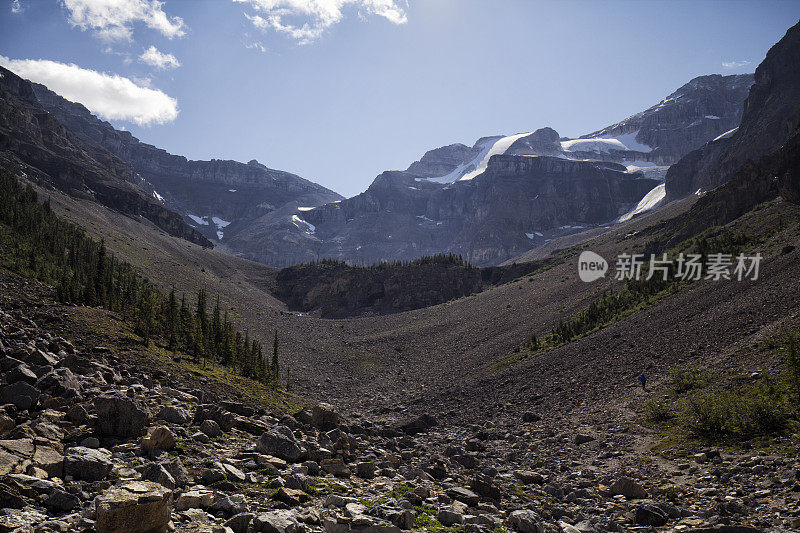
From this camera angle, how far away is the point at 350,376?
213 ft

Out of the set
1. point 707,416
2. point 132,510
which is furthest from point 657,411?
point 132,510

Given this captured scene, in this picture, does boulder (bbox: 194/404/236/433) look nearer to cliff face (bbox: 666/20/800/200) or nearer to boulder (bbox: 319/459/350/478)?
boulder (bbox: 319/459/350/478)

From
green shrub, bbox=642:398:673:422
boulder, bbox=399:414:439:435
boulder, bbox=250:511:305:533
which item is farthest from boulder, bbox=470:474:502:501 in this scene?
boulder, bbox=399:414:439:435

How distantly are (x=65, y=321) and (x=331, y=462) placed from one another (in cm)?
2071

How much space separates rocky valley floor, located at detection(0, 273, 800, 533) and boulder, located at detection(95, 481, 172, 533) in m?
0.02

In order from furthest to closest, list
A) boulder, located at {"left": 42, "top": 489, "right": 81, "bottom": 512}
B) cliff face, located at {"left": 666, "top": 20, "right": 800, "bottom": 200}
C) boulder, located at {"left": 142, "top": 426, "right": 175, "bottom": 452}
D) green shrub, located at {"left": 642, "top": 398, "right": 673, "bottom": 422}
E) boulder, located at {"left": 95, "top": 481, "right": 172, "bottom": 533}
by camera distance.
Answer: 1. cliff face, located at {"left": 666, "top": 20, "right": 800, "bottom": 200}
2. green shrub, located at {"left": 642, "top": 398, "right": 673, "bottom": 422}
3. boulder, located at {"left": 142, "top": 426, "right": 175, "bottom": 452}
4. boulder, located at {"left": 42, "top": 489, "right": 81, "bottom": 512}
5. boulder, located at {"left": 95, "top": 481, "right": 172, "bottom": 533}

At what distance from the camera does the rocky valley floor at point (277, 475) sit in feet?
26.2

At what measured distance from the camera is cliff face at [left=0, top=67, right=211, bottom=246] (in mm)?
141375

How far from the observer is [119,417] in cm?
1156

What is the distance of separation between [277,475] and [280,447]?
201 cm

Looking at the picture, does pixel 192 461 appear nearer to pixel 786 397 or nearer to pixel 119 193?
pixel 786 397

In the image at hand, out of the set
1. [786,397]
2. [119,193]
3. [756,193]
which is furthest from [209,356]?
[119,193]

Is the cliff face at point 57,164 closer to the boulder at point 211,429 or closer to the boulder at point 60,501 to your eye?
the boulder at point 211,429

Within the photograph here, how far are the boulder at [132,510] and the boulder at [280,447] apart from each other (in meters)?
6.05
